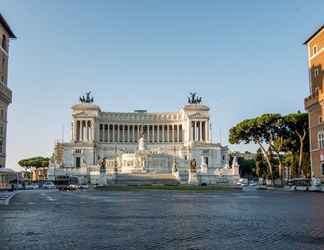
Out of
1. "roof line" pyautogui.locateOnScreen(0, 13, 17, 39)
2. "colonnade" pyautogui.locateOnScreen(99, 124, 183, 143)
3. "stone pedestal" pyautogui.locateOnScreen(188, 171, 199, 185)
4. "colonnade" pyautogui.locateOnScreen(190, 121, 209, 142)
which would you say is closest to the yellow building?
"stone pedestal" pyautogui.locateOnScreen(188, 171, 199, 185)

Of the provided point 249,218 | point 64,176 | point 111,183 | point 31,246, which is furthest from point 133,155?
point 31,246

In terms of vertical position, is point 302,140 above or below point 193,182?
above

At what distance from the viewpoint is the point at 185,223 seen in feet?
53.5

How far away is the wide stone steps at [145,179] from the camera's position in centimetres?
8150

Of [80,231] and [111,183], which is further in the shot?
[111,183]

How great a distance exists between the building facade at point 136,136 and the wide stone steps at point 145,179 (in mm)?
28894

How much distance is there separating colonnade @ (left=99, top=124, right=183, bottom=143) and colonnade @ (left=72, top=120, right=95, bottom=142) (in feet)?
20.3

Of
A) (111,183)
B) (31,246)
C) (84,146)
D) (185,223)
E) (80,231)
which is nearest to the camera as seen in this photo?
(31,246)

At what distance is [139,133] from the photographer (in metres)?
138

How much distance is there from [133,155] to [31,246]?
311 ft

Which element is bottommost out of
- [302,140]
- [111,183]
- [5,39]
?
[111,183]

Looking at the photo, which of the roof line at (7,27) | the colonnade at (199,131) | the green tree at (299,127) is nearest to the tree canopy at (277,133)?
the green tree at (299,127)

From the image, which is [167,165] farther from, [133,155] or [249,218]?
[249,218]

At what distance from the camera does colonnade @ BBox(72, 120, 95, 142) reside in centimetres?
13025
